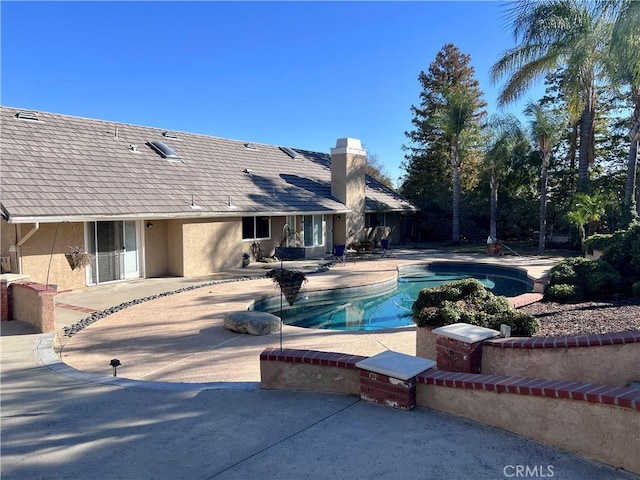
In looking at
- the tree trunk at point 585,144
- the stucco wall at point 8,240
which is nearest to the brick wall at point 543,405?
the stucco wall at point 8,240

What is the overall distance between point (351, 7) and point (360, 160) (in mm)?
11281

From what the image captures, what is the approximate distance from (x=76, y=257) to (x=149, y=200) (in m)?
3.32

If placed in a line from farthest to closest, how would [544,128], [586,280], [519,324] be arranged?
1. [544,128]
2. [586,280]
3. [519,324]

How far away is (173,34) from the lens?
1770cm

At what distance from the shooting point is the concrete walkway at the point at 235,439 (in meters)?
3.67

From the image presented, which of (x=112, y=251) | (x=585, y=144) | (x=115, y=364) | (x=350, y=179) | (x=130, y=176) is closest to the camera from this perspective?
(x=115, y=364)

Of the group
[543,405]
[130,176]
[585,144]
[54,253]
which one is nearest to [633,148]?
[585,144]

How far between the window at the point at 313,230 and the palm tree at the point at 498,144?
11050 millimetres

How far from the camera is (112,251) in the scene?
599 inches

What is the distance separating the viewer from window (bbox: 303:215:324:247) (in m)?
23.5

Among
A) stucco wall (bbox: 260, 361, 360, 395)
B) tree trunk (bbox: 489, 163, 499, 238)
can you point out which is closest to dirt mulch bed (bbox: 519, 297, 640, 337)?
stucco wall (bbox: 260, 361, 360, 395)

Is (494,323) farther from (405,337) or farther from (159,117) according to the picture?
(159,117)

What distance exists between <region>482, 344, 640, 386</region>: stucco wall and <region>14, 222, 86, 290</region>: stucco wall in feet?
40.5

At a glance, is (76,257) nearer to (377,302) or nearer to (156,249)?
(156,249)
